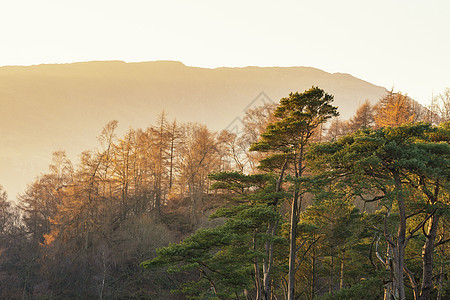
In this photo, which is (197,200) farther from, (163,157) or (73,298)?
(73,298)

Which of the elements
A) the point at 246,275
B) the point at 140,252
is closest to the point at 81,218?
the point at 140,252

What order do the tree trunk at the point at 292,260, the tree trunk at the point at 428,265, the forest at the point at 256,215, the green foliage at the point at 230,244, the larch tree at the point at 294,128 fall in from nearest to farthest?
the green foliage at the point at 230,244 < the forest at the point at 256,215 < the tree trunk at the point at 428,265 < the tree trunk at the point at 292,260 < the larch tree at the point at 294,128

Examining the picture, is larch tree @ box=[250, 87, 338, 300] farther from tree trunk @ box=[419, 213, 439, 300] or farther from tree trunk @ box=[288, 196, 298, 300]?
tree trunk @ box=[419, 213, 439, 300]

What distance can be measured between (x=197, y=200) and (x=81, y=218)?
1351 cm

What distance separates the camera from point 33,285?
37.4 m

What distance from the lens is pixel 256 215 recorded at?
17359 mm

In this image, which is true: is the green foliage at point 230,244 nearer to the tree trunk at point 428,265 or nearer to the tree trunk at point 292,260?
the tree trunk at point 292,260

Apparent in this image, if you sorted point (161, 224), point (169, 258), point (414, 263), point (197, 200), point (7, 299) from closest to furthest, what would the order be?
point (169, 258) < point (414, 263) < point (7, 299) < point (161, 224) < point (197, 200)

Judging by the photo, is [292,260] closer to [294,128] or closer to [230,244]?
[230,244]

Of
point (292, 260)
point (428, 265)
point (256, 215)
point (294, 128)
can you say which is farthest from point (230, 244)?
point (428, 265)

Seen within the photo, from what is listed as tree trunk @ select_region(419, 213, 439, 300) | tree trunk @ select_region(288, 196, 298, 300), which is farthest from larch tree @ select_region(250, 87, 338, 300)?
tree trunk @ select_region(419, 213, 439, 300)

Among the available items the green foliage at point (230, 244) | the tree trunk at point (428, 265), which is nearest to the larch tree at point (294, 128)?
the green foliage at point (230, 244)

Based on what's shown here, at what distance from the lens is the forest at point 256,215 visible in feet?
53.5

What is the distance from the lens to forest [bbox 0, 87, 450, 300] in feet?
53.5
